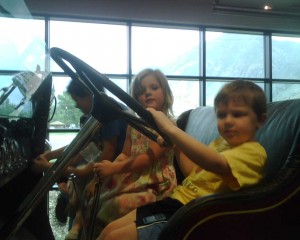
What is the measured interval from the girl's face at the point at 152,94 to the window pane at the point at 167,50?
415 cm

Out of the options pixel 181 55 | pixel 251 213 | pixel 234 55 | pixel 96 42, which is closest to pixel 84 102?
pixel 251 213

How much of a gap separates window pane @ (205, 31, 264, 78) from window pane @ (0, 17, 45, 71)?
4.93 meters

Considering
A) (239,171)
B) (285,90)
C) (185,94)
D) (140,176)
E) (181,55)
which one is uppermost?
(181,55)

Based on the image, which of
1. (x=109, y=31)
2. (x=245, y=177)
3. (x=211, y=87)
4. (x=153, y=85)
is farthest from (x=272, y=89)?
(x=245, y=177)

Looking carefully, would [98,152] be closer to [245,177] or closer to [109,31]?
[245,177]

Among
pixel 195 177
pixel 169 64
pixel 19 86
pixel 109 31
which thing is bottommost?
pixel 195 177

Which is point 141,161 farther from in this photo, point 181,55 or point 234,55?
point 234,55

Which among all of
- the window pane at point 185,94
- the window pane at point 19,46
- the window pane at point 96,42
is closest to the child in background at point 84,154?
the window pane at point 19,46

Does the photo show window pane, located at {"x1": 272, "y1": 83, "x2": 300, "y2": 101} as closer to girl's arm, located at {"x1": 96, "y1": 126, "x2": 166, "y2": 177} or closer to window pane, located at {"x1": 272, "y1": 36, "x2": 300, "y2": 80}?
window pane, located at {"x1": 272, "y1": 36, "x2": 300, "y2": 80}

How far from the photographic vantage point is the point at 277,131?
3.70 ft

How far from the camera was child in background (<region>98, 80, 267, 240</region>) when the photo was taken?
0.91 meters

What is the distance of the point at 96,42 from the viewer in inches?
216

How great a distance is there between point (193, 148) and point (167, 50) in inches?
206

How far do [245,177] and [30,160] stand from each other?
3.03 feet
